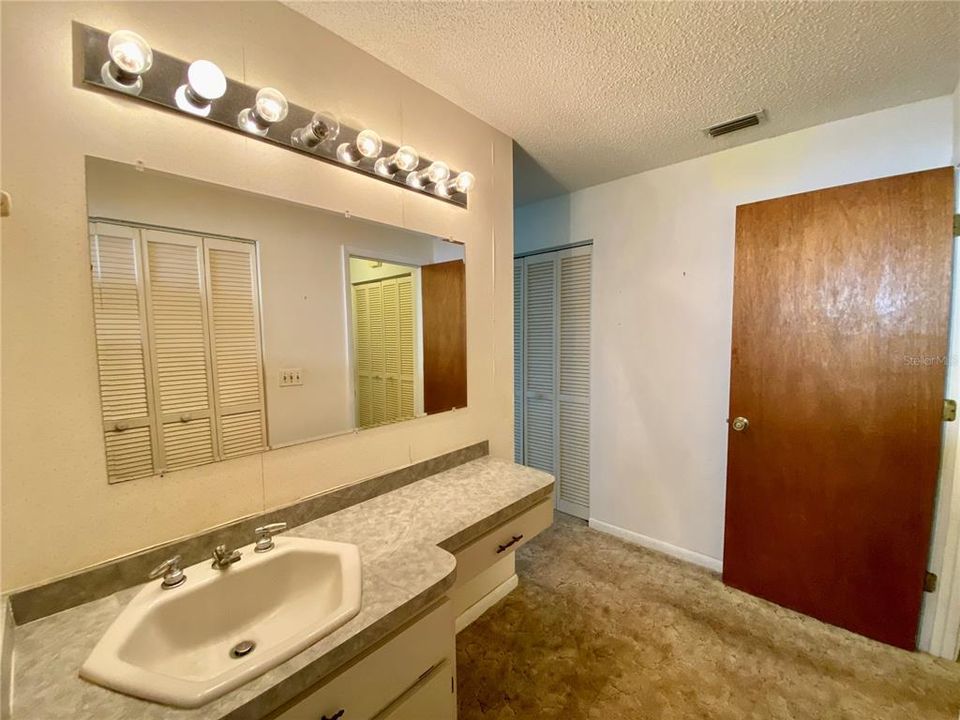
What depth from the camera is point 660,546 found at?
7.96 ft

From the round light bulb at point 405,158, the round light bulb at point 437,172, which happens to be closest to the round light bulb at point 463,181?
the round light bulb at point 437,172

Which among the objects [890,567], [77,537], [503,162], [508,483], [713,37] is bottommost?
[890,567]

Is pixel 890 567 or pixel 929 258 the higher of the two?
pixel 929 258

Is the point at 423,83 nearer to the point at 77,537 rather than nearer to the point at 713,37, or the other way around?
the point at 713,37

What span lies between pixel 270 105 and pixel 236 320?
23.8 inches

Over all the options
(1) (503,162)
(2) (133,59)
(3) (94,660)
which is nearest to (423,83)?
(1) (503,162)

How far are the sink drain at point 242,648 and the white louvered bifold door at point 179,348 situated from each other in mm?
463

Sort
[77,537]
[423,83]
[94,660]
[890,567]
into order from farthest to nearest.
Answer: [890,567], [423,83], [77,537], [94,660]

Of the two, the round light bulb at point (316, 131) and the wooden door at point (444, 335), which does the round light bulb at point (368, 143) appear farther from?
the wooden door at point (444, 335)

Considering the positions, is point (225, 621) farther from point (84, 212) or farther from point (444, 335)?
point (444, 335)


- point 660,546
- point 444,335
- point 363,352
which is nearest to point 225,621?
point 363,352

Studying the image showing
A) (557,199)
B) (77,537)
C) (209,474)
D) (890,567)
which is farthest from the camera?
(557,199)

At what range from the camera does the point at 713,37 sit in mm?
Answer: 1283

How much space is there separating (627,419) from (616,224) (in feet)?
4.23
